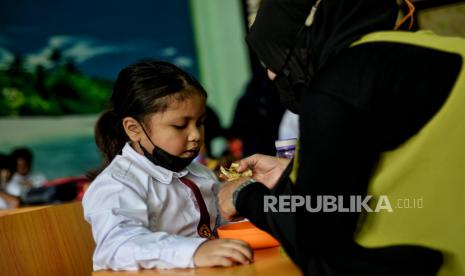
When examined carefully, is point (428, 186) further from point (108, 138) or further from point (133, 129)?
point (108, 138)

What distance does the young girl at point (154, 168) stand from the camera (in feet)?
5.45

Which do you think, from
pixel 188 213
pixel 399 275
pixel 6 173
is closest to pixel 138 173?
pixel 188 213

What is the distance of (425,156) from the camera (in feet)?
3.87

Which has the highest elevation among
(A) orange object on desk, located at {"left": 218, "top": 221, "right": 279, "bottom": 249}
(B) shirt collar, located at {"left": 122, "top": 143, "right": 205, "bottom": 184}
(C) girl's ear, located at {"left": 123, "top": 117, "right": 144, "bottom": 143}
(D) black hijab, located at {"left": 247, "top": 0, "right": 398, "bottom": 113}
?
(D) black hijab, located at {"left": 247, "top": 0, "right": 398, "bottom": 113}

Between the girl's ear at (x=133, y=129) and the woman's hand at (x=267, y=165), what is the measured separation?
39 cm

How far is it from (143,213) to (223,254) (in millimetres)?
→ 428

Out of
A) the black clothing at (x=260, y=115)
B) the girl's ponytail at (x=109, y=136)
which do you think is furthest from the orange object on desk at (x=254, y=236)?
the black clothing at (x=260, y=115)

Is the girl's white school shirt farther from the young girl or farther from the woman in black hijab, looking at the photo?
the woman in black hijab

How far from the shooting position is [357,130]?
1152mm

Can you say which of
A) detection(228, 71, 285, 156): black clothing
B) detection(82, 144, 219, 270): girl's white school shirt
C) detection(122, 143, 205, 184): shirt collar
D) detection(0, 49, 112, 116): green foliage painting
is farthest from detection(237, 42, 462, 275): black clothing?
detection(0, 49, 112, 116): green foliage painting

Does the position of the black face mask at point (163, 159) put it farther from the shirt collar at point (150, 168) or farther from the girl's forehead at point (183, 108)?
the girl's forehead at point (183, 108)

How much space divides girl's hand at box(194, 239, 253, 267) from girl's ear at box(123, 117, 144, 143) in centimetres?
70

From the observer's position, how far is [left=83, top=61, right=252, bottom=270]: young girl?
1.66 m

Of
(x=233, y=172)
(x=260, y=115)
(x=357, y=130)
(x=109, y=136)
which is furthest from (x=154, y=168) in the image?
(x=260, y=115)
